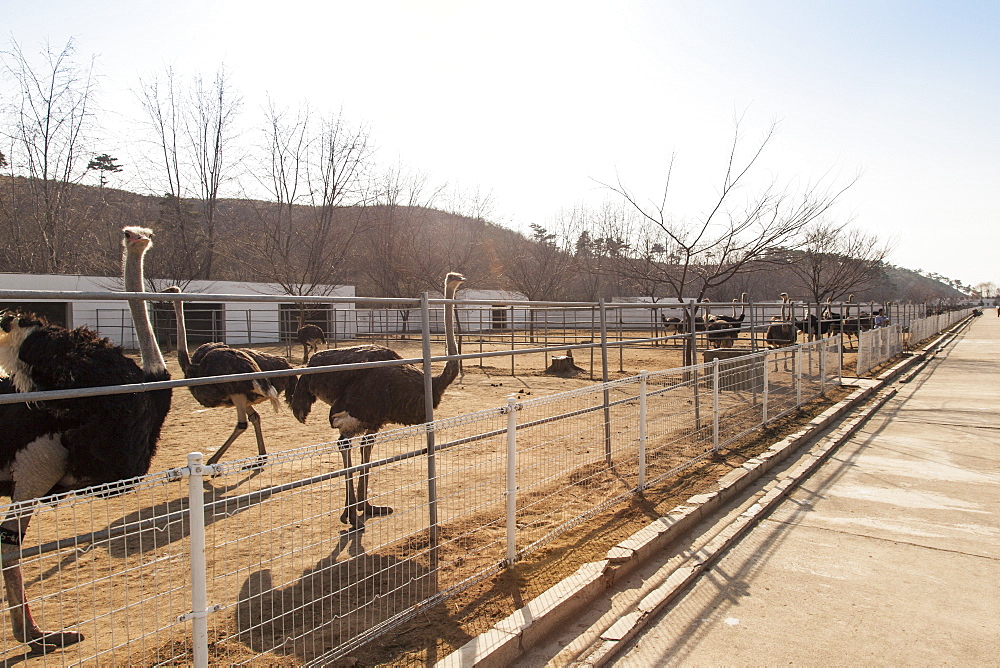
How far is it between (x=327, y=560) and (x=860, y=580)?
10.5 ft

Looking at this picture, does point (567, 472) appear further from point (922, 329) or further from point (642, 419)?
point (922, 329)

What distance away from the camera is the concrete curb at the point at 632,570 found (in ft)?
9.60

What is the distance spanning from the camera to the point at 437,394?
4.94 m

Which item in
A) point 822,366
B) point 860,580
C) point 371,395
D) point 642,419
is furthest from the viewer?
point 822,366

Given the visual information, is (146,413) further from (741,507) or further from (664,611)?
(741,507)

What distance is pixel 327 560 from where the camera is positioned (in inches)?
159

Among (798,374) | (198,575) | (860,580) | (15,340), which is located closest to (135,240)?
(15,340)

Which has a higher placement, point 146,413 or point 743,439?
point 146,413

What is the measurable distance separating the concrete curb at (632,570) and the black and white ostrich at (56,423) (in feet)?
6.01

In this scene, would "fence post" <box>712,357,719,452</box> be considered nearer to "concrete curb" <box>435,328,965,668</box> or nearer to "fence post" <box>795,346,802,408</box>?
"concrete curb" <box>435,328,965,668</box>

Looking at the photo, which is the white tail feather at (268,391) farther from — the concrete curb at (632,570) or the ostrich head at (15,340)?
the concrete curb at (632,570)

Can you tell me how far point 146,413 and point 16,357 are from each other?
604 millimetres

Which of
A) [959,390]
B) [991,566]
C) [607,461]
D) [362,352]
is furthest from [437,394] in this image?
[959,390]

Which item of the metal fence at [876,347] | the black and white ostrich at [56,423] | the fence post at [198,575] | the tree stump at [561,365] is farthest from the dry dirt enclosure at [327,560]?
the metal fence at [876,347]
